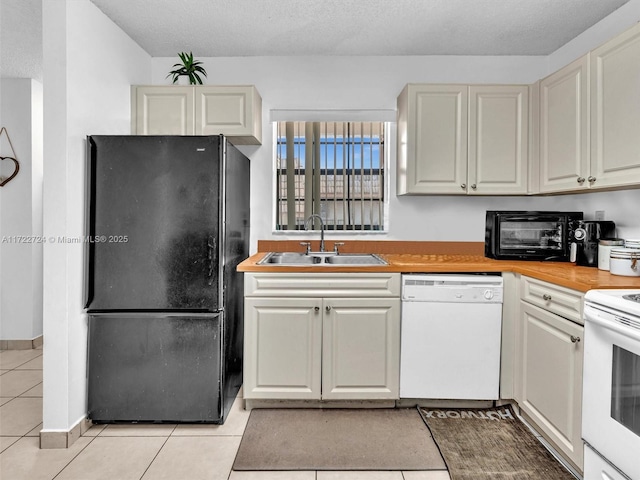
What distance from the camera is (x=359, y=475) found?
187cm

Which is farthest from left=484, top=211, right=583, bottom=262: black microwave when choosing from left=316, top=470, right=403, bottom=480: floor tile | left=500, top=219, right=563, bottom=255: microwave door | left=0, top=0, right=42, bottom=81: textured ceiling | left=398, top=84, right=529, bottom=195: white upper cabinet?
left=0, top=0, right=42, bottom=81: textured ceiling

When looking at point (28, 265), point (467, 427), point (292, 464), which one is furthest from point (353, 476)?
point (28, 265)

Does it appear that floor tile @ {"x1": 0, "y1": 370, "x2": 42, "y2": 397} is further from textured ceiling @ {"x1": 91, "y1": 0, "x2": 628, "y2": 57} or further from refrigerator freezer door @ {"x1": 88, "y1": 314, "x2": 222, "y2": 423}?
textured ceiling @ {"x1": 91, "y1": 0, "x2": 628, "y2": 57}

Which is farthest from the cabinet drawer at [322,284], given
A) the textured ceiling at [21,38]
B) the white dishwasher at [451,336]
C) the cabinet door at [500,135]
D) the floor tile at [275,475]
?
the textured ceiling at [21,38]

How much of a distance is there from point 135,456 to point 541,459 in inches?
79.3

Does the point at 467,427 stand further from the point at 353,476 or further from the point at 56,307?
the point at 56,307

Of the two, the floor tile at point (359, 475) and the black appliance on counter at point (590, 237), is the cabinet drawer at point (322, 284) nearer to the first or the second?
the floor tile at point (359, 475)

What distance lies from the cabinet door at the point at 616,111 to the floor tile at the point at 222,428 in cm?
237

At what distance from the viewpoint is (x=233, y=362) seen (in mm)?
2533

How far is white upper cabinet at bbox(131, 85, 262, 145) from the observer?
9.13ft

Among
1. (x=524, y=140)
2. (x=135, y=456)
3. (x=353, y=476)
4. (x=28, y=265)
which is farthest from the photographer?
(x=28, y=265)

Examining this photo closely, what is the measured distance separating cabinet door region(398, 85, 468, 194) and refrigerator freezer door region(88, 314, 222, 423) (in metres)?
1.66

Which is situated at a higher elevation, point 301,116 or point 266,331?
point 301,116

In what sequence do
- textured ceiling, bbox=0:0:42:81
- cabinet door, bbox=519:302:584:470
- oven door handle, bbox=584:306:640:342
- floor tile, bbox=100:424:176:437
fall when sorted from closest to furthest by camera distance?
oven door handle, bbox=584:306:640:342 < cabinet door, bbox=519:302:584:470 < floor tile, bbox=100:424:176:437 < textured ceiling, bbox=0:0:42:81
